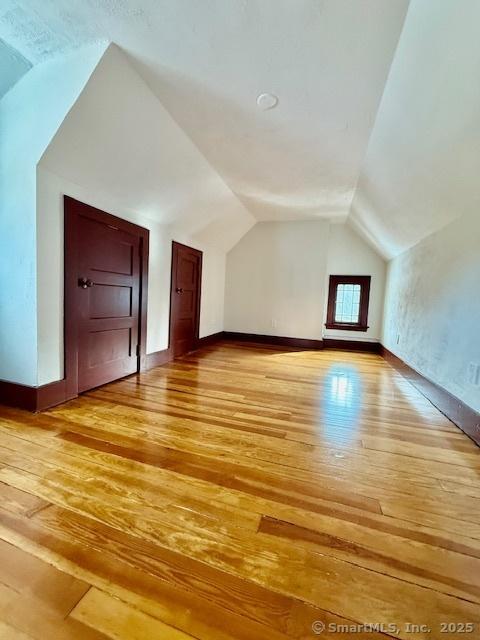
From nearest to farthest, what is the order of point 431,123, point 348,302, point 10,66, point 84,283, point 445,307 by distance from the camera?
point 431,123 < point 10,66 < point 84,283 < point 445,307 < point 348,302

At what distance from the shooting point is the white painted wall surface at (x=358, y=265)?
17.4 ft

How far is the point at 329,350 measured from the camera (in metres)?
5.24

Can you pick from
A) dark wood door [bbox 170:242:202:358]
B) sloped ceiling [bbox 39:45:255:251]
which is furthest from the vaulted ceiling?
dark wood door [bbox 170:242:202:358]

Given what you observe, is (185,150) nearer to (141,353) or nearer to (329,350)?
(141,353)

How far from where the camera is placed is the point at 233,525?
110 centimetres

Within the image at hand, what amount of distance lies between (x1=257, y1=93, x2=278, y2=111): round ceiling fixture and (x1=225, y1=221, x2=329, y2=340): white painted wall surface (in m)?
3.36

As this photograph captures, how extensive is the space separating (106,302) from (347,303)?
4627mm

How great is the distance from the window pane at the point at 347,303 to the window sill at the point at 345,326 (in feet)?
0.30

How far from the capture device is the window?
543cm

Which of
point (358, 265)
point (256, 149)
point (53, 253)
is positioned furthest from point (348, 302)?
point (53, 253)

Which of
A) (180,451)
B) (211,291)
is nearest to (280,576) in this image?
(180,451)

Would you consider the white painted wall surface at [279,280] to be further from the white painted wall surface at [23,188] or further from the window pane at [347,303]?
the white painted wall surface at [23,188]

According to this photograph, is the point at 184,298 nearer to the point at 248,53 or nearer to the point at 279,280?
the point at 279,280

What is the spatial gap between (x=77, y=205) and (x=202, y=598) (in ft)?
8.59
